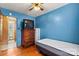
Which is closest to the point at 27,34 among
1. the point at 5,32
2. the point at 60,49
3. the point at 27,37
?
the point at 27,37

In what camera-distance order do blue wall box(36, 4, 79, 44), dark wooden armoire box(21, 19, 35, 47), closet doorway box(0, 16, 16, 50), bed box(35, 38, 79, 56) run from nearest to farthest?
bed box(35, 38, 79, 56), blue wall box(36, 4, 79, 44), closet doorway box(0, 16, 16, 50), dark wooden armoire box(21, 19, 35, 47)

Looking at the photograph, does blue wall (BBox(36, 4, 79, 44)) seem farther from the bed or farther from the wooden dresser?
the wooden dresser

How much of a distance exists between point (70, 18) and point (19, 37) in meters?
2.19

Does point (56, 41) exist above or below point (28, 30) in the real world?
below

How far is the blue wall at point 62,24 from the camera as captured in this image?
1.81m

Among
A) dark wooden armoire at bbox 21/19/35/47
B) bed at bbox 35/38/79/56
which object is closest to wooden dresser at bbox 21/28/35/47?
dark wooden armoire at bbox 21/19/35/47

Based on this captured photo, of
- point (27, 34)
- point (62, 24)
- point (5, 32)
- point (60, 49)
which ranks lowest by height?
point (60, 49)

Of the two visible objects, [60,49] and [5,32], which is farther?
[5,32]

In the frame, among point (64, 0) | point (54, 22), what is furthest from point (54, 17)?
point (64, 0)

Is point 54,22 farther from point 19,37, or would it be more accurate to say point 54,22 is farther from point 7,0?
point 19,37

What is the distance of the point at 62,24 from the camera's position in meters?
2.12

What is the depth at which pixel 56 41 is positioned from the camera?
2189mm

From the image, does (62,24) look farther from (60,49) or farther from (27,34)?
(27,34)

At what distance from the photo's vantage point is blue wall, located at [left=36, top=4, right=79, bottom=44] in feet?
5.94
